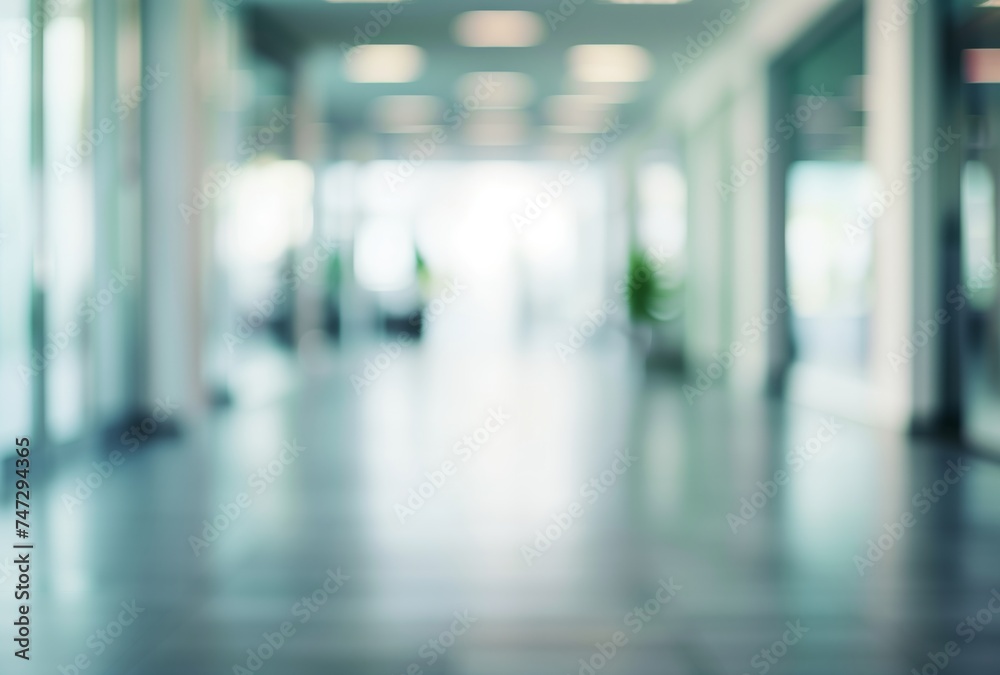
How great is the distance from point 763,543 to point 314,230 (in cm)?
972

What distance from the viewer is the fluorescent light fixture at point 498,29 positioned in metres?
9.91

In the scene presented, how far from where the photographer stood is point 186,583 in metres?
3.40

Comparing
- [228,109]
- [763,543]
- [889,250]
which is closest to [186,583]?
[763,543]

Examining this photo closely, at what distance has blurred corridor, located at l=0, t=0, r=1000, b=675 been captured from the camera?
10.0ft

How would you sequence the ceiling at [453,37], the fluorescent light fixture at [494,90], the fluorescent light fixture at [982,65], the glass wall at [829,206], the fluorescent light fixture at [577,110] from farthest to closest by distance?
the fluorescent light fixture at [577,110], the fluorescent light fixture at [494,90], the ceiling at [453,37], the glass wall at [829,206], the fluorescent light fixture at [982,65]

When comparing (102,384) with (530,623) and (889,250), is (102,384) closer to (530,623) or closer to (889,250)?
(530,623)

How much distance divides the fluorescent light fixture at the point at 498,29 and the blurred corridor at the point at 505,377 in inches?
2.5

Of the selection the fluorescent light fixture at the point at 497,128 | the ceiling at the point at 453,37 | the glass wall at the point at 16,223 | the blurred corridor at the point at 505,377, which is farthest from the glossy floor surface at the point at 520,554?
the fluorescent light fixture at the point at 497,128

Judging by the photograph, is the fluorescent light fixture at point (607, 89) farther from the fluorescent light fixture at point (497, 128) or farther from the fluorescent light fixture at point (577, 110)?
the fluorescent light fixture at point (497, 128)

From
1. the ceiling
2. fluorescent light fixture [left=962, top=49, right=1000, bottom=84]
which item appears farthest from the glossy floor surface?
the ceiling

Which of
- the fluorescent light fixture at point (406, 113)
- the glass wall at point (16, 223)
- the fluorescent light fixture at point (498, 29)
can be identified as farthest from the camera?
the fluorescent light fixture at point (406, 113)

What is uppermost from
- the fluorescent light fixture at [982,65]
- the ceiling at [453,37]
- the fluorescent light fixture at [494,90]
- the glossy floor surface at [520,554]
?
the fluorescent light fixture at [494,90]

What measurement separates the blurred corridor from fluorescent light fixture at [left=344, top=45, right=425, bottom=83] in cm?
9

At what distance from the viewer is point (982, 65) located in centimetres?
654
